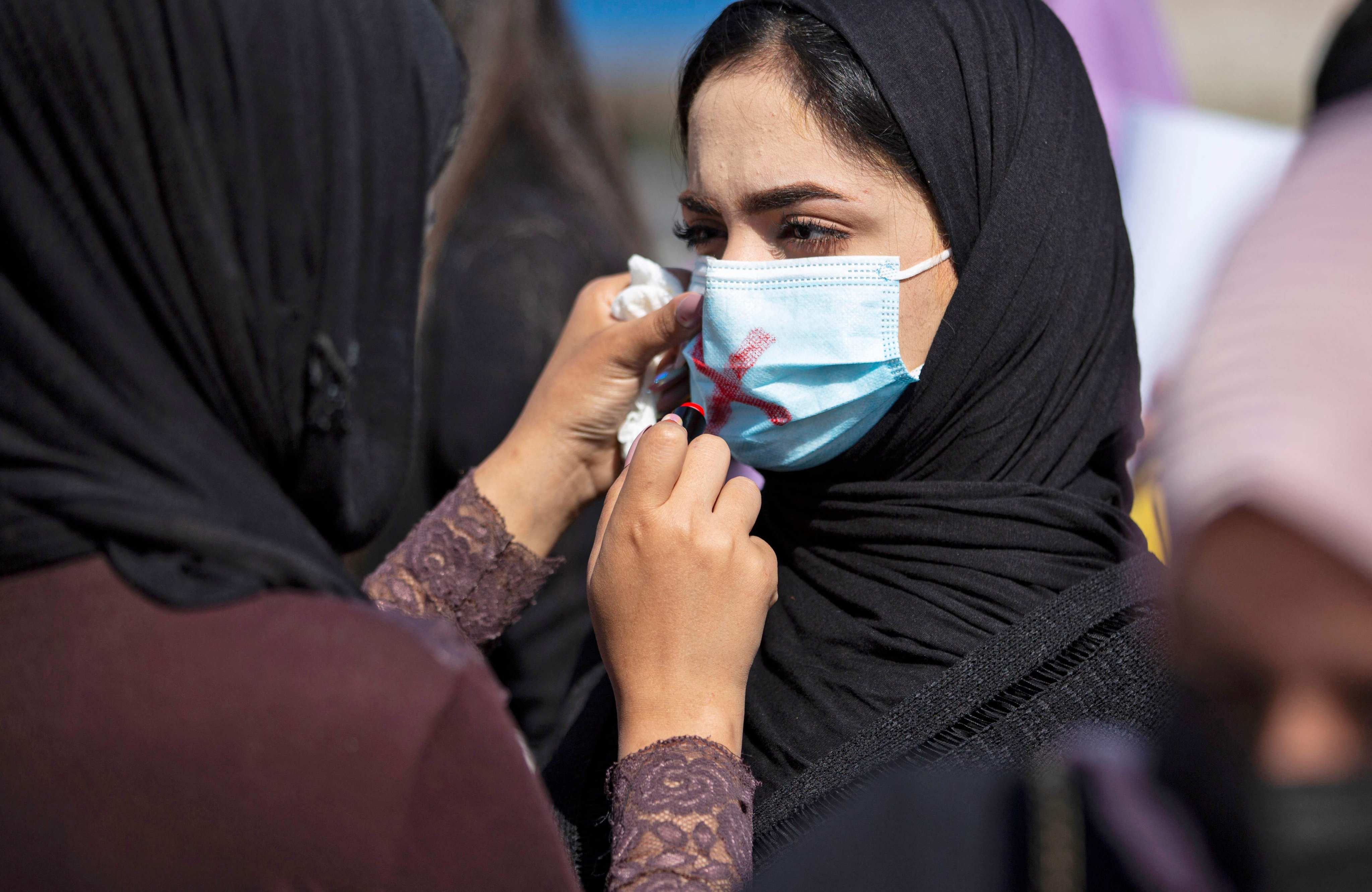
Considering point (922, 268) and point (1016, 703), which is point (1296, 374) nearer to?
point (1016, 703)

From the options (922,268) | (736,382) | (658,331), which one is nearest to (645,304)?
(658,331)

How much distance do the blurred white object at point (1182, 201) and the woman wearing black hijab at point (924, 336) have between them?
1.00 m

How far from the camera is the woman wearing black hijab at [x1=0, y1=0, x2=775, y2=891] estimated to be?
106 centimetres

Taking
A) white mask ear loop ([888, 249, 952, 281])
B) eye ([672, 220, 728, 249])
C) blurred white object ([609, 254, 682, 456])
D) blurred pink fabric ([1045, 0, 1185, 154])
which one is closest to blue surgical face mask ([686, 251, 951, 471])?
white mask ear loop ([888, 249, 952, 281])

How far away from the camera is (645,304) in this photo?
81.9 inches

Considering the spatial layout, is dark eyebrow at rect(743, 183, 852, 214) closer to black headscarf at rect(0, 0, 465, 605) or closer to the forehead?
the forehead

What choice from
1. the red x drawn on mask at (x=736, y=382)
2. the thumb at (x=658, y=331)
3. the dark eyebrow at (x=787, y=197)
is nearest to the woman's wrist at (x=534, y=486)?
the thumb at (x=658, y=331)

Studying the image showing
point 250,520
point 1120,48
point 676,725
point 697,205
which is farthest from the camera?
point 1120,48

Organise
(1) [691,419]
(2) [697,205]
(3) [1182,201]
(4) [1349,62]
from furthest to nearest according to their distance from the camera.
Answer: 1. (3) [1182,201]
2. (1) [691,419]
3. (2) [697,205]
4. (4) [1349,62]

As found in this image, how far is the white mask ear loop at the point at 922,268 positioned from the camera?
172 cm

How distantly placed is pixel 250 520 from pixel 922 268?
1.08 meters

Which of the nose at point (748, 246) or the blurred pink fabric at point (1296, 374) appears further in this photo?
the nose at point (748, 246)

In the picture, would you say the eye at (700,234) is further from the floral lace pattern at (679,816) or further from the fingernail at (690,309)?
the floral lace pattern at (679,816)

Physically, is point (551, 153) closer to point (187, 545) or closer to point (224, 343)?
point (224, 343)
